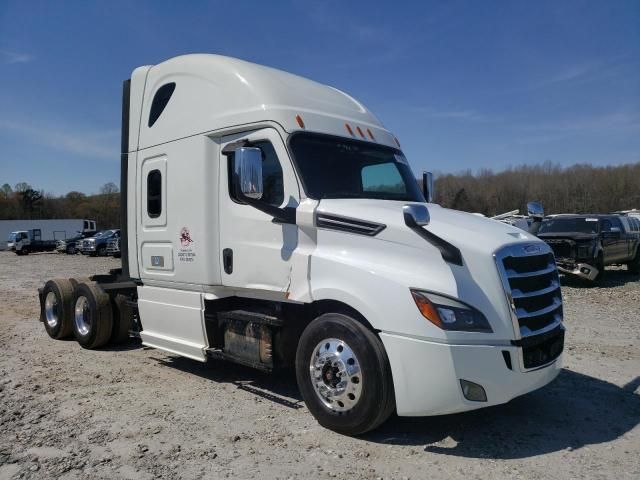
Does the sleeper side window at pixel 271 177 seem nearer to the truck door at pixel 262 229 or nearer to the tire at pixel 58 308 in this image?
the truck door at pixel 262 229

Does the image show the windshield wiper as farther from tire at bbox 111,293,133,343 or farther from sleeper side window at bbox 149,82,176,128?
tire at bbox 111,293,133,343

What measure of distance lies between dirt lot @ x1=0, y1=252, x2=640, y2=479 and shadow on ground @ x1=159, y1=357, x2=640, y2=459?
0.04 feet

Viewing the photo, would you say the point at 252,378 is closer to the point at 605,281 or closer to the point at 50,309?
the point at 50,309

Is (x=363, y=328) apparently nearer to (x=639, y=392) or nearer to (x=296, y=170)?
(x=296, y=170)

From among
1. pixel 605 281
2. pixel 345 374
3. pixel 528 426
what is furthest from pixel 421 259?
pixel 605 281

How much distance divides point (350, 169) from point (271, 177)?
0.81m

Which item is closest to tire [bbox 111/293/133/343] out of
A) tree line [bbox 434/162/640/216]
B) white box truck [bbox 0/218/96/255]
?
white box truck [bbox 0/218/96/255]

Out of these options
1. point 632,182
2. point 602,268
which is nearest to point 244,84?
point 602,268

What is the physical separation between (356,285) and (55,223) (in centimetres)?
6399

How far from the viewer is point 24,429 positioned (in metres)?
4.62

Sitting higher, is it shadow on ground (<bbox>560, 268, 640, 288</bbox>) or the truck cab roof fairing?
the truck cab roof fairing

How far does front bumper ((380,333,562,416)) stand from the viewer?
388 cm

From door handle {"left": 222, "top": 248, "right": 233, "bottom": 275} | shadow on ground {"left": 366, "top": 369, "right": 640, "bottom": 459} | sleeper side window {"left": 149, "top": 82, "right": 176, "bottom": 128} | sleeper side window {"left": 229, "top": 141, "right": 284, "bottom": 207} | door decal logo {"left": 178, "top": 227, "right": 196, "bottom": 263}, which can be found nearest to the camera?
shadow on ground {"left": 366, "top": 369, "right": 640, "bottom": 459}

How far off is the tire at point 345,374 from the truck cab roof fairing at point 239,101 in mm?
2001
